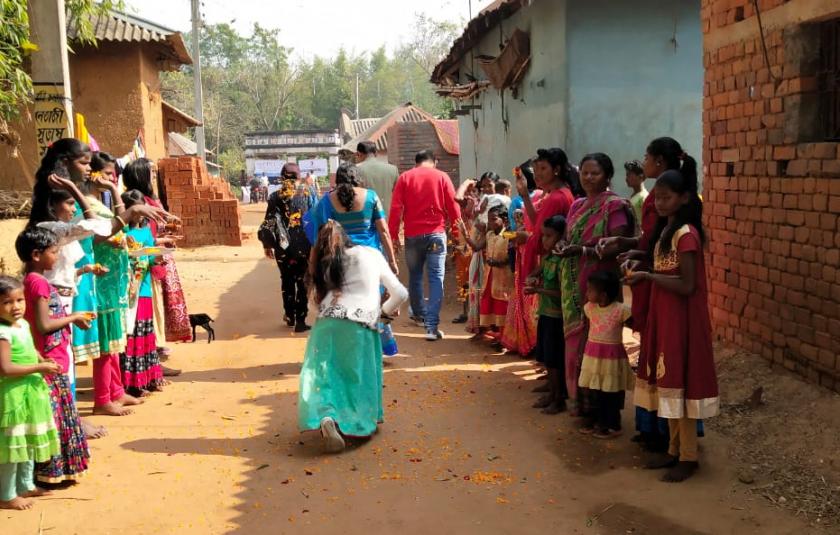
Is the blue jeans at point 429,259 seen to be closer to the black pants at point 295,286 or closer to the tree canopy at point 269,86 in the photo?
the black pants at point 295,286

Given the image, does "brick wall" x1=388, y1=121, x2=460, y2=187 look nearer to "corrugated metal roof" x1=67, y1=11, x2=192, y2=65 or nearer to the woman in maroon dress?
"corrugated metal roof" x1=67, y1=11, x2=192, y2=65

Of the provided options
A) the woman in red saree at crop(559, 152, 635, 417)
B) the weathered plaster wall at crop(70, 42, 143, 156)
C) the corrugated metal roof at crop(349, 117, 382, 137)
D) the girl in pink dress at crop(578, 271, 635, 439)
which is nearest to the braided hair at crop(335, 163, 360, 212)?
the woman in red saree at crop(559, 152, 635, 417)

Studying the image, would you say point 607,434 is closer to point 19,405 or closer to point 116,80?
point 19,405

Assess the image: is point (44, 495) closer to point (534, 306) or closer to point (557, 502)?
point (557, 502)

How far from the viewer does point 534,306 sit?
22.4 feet

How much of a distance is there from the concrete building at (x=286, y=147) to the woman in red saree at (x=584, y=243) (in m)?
48.1

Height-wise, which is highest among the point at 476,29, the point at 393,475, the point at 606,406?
the point at 476,29

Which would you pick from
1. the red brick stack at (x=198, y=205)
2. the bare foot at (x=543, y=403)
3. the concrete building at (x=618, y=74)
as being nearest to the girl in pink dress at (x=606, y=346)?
the bare foot at (x=543, y=403)

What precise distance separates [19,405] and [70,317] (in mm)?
599

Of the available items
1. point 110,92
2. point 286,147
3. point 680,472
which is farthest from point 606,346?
point 286,147

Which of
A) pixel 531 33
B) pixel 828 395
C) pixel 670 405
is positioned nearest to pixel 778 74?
pixel 828 395

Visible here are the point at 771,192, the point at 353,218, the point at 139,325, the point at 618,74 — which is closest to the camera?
the point at 771,192

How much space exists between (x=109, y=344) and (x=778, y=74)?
17.2 feet

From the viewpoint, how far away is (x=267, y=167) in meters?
52.4
